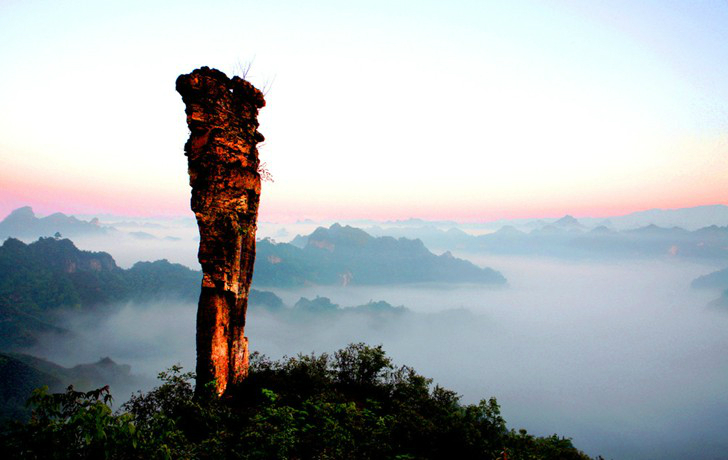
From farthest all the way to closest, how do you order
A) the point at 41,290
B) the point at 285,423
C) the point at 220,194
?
the point at 41,290 < the point at 220,194 < the point at 285,423

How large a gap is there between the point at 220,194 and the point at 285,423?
9020 millimetres

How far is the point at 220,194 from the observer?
1358 centimetres

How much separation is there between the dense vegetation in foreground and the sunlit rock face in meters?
1.58

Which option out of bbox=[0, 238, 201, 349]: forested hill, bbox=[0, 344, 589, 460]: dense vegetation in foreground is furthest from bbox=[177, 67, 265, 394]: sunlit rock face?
bbox=[0, 238, 201, 349]: forested hill

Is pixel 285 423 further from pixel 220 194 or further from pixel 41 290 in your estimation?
pixel 41 290

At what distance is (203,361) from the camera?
43.8 feet

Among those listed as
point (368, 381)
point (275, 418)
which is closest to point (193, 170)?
point (275, 418)

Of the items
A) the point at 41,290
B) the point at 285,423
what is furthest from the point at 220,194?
the point at 41,290

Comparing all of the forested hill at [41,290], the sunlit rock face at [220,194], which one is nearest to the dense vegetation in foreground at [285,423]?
the sunlit rock face at [220,194]

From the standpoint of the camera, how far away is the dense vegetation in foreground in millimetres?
4961

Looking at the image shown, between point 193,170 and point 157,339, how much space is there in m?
226

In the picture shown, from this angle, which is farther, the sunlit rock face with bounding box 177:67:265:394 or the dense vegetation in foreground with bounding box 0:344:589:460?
the sunlit rock face with bounding box 177:67:265:394

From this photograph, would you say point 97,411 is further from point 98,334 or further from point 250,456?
point 98,334

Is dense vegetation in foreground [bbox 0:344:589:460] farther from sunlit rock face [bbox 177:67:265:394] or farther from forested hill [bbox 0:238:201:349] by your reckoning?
forested hill [bbox 0:238:201:349]
